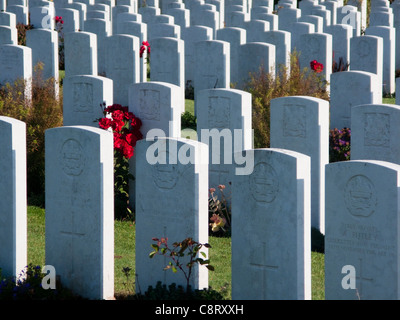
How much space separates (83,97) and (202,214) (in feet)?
10.8

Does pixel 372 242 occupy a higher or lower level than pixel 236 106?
lower

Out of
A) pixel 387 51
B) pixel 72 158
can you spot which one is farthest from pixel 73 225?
pixel 387 51

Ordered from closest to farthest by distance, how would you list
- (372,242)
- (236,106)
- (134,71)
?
(372,242) → (236,106) → (134,71)

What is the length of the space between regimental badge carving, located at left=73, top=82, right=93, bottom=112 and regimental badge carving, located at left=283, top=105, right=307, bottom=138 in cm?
216

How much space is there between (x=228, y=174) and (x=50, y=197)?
2.65 metres

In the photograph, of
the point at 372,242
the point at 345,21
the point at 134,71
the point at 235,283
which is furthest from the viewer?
the point at 345,21

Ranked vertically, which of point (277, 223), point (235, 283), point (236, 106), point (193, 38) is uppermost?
point (193, 38)

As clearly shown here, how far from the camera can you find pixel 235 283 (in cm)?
612

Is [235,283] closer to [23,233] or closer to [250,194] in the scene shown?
[250,194]

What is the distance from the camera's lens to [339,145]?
32.1 feet

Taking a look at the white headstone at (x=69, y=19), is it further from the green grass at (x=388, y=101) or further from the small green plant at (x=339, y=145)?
the small green plant at (x=339, y=145)

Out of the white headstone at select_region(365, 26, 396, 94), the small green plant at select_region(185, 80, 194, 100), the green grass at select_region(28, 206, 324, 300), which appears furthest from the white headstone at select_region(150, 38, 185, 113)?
the green grass at select_region(28, 206, 324, 300)

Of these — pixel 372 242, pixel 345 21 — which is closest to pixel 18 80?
pixel 372 242

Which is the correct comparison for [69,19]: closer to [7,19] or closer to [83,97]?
[7,19]
